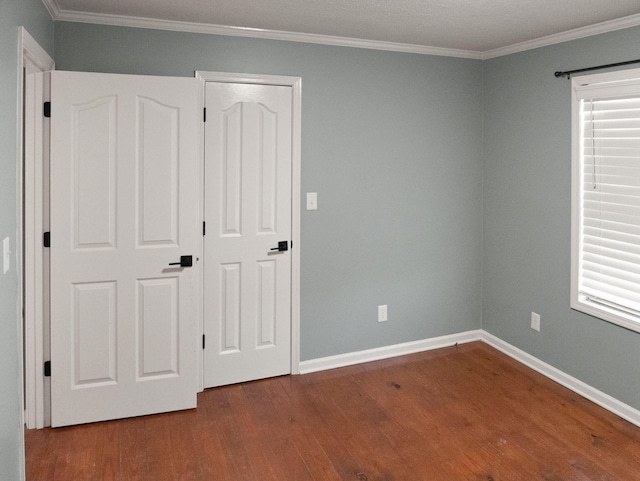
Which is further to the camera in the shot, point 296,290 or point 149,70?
point 296,290

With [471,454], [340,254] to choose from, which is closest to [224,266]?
[340,254]

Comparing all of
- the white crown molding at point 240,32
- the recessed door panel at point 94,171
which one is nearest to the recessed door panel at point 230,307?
the recessed door panel at point 94,171

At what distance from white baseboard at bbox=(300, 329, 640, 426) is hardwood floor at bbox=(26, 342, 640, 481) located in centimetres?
6

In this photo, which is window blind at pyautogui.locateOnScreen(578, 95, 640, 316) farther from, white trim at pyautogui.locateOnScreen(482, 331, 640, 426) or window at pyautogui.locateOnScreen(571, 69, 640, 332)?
white trim at pyautogui.locateOnScreen(482, 331, 640, 426)

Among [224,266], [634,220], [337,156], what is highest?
[337,156]

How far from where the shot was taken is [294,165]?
365cm

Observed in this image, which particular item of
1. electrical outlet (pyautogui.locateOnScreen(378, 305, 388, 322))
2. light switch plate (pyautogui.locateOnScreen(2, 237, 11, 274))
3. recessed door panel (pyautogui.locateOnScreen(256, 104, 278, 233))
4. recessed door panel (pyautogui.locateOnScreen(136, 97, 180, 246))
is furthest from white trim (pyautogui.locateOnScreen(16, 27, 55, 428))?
electrical outlet (pyautogui.locateOnScreen(378, 305, 388, 322))

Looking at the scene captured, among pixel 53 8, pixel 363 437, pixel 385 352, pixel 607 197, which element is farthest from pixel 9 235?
pixel 607 197

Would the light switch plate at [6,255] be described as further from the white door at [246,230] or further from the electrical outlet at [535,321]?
the electrical outlet at [535,321]

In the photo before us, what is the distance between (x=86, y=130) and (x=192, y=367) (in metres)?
1.54

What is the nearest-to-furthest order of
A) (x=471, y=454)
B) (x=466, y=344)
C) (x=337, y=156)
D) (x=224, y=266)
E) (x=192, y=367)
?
(x=471, y=454) < (x=192, y=367) < (x=224, y=266) < (x=337, y=156) < (x=466, y=344)

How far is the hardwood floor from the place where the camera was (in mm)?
2631

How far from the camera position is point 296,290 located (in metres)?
3.75

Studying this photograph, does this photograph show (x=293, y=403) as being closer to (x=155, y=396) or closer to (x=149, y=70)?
(x=155, y=396)
